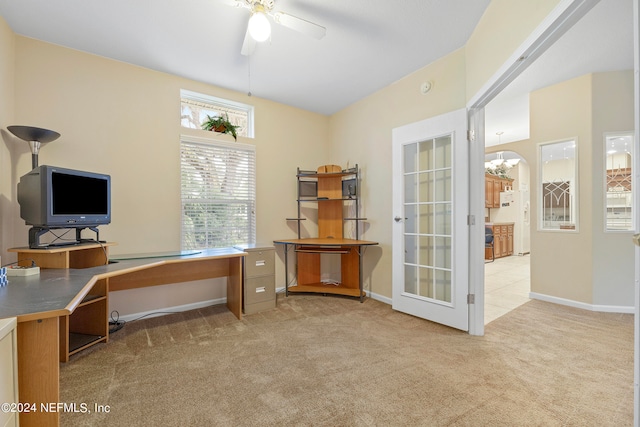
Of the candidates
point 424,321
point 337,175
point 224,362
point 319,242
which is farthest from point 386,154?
point 224,362

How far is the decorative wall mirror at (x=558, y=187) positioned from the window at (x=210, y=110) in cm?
399

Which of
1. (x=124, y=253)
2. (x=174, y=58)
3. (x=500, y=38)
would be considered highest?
(x=174, y=58)

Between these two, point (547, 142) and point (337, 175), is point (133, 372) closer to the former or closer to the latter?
point (337, 175)

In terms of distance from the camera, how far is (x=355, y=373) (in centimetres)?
186

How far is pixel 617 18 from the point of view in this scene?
84.4 inches

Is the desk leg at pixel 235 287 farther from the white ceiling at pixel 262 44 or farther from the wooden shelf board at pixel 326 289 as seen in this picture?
the white ceiling at pixel 262 44

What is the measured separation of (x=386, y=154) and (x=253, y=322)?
99.2 inches

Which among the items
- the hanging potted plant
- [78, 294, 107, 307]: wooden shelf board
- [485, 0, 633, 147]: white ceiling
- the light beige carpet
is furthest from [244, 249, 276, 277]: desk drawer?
[485, 0, 633, 147]: white ceiling

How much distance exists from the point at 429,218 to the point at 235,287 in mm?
2269

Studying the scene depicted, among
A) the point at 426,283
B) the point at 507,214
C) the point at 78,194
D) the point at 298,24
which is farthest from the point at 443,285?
the point at 507,214

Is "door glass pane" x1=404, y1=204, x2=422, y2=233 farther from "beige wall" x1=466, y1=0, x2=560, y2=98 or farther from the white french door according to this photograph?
"beige wall" x1=466, y1=0, x2=560, y2=98

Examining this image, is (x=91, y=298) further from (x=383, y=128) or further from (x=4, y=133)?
(x=383, y=128)

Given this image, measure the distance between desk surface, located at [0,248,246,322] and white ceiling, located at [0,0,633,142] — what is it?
1973 mm

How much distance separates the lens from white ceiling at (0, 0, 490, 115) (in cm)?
202
